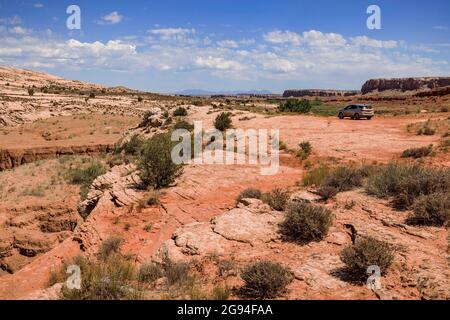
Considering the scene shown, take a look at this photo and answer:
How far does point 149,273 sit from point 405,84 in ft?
466

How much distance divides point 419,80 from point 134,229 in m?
139

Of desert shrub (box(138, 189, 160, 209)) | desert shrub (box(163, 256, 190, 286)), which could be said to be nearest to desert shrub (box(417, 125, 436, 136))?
desert shrub (box(138, 189, 160, 209))

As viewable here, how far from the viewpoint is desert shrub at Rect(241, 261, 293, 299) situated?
5.39 meters

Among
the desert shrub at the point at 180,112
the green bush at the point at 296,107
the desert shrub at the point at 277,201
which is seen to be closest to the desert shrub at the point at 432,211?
the desert shrub at the point at 277,201

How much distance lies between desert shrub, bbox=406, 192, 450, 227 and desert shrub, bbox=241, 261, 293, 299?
11.1 feet

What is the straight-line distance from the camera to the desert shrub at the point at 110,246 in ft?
26.9

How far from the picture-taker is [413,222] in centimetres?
739

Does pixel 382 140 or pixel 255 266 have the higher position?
pixel 382 140

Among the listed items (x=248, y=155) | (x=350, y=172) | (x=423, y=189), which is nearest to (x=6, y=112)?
(x=248, y=155)

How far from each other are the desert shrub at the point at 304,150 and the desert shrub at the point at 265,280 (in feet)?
35.3

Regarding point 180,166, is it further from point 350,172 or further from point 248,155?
point 350,172

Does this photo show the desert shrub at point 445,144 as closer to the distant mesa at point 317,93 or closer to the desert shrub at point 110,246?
the desert shrub at point 110,246

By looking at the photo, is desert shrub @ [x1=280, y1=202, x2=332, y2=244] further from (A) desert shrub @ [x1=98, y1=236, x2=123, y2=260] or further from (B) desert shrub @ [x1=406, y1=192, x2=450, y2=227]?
(A) desert shrub @ [x1=98, y1=236, x2=123, y2=260]

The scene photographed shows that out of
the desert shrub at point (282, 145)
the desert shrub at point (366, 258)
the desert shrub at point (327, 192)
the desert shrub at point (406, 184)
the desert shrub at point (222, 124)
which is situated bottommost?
the desert shrub at point (366, 258)
